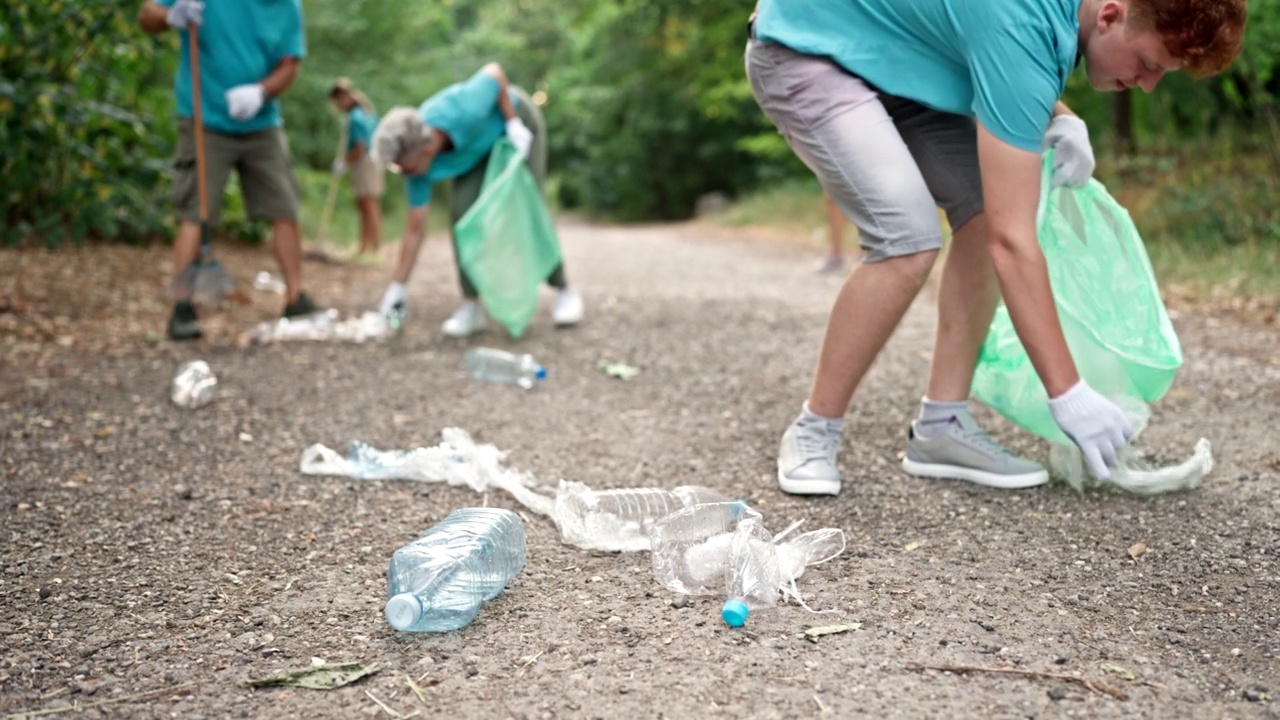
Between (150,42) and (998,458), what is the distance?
617cm

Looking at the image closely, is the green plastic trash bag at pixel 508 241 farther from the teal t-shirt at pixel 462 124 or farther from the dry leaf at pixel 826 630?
the dry leaf at pixel 826 630

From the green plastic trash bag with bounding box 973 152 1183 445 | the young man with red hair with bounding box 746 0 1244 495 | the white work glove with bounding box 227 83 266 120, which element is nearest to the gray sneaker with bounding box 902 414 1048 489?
the young man with red hair with bounding box 746 0 1244 495

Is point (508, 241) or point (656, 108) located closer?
point (508, 241)

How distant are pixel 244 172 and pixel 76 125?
152cm

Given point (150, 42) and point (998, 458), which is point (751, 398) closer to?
point (998, 458)

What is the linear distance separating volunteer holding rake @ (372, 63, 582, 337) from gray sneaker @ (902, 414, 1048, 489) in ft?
8.73

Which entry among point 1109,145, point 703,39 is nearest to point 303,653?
point 1109,145

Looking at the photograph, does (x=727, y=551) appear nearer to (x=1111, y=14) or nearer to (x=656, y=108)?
(x=1111, y=14)

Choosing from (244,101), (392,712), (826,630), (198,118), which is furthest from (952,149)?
(198,118)

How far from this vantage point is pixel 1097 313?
2.80 meters

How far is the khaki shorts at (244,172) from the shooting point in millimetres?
5102

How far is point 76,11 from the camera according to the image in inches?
237

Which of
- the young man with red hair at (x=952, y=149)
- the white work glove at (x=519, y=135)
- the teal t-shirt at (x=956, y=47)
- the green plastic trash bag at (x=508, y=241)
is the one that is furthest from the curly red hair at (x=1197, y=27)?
the white work glove at (x=519, y=135)

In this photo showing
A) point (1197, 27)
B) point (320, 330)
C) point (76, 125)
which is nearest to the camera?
point (1197, 27)
